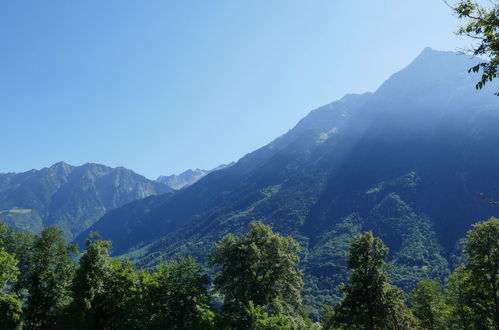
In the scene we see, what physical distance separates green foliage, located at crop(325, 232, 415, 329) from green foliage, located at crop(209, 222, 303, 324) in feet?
18.3

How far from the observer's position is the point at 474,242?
123 feet

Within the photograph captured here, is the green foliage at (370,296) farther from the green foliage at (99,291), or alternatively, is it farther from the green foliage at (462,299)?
the green foliage at (99,291)

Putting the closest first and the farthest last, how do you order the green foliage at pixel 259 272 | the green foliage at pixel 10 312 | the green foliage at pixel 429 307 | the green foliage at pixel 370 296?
the green foliage at pixel 370 296
the green foliage at pixel 10 312
the green foliage at pixel 259 272
the green foliage at pixel 429 307

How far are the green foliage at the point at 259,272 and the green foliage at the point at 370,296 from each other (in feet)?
18.3

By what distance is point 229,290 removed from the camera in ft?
122

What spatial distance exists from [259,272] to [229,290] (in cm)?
374

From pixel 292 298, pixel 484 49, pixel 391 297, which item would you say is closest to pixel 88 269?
pixel 292 298

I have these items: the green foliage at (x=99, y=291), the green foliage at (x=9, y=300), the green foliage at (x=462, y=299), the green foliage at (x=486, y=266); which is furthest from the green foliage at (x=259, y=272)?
the green foliage at (x=9, y=300)

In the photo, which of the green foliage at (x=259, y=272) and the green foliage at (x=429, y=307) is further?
the green foliage at (x=429, y=307)

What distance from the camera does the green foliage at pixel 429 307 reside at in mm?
47463

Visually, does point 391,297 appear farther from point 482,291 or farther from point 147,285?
point 147,285

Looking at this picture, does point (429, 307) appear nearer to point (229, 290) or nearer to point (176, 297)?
point (229, 290)

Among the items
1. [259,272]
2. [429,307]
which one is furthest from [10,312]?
[429,307]

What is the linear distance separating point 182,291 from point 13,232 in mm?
26975
